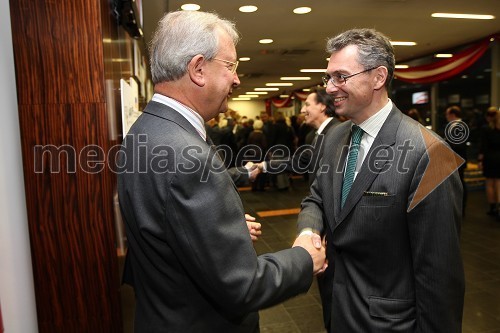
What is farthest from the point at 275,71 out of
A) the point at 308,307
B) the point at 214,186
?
the point at 214,186

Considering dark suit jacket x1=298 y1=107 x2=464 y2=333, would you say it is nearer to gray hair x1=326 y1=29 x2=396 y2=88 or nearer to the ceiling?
gray hair x1=326 y1=29 x2=396 y2=88

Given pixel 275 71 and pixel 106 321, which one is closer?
pixel 106 321

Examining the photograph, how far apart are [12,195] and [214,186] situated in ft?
4.11

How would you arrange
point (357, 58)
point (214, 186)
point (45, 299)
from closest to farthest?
point (214, 186) < point (357, 58) < point (45, 299)

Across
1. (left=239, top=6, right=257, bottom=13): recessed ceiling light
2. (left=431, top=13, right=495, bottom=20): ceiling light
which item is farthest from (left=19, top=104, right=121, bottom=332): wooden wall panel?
(left=431, top=13, right=495, bottom=20): ceiling light

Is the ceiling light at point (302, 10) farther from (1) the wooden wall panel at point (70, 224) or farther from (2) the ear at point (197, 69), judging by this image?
(2) the ear at point (197, 69)

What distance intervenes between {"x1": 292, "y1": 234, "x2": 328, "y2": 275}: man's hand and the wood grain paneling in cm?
105

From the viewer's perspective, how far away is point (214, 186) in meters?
0.97

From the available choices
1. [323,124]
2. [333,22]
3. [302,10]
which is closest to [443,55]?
[333,22]

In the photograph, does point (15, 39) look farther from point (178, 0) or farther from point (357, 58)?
point (178, 0)

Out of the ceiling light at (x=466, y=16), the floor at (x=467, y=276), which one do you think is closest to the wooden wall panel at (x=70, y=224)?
the floor at (x=467, y=276)

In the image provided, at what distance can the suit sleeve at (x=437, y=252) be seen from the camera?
1.28 meters

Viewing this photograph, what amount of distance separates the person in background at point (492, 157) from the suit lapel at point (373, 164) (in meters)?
5.09

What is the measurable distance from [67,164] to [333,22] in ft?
17.3
